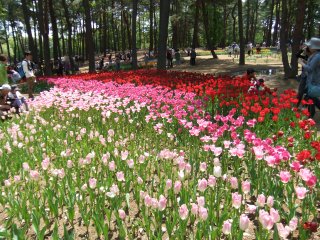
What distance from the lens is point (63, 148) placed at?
5.66 meters

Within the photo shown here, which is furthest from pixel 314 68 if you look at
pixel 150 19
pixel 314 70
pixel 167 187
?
pixel 150 19


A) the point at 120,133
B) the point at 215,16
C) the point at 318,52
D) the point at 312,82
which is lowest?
the point at 120,133

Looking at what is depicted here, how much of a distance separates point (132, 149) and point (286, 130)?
9.75 ft

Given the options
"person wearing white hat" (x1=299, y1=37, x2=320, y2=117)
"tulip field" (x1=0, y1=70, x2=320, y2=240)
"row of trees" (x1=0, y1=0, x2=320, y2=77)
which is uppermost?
"row of trees" (x1=0, y1=0, x2=320, y2=77)

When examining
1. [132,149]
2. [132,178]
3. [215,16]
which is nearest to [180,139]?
[132,149]

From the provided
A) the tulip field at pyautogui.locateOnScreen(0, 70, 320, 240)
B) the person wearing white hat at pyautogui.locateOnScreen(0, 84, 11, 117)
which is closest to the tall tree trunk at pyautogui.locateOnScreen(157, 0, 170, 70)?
the person wearing white hat at pyautogui.locateOnScreen(0, 84, 11, 117)

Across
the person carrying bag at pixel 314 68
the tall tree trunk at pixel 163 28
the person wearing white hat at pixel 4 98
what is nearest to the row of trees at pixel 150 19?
the tall tree trunk at pixel 163 28

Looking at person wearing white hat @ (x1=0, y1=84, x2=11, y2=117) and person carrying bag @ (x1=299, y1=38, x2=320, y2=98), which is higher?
person carrying bag @ (x1=299, y1=38, x2=320, y2=98)

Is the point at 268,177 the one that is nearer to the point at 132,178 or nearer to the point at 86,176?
the point at 132,178

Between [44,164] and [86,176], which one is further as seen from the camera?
[86,176]

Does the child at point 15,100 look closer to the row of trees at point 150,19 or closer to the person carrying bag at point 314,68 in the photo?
the person carrying bag at point 314,68

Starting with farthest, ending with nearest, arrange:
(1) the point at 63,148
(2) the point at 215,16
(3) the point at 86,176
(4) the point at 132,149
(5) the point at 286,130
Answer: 1. (2) the point at 215,16
2. (5) the point at 286,130
3. (1) the point at 63,148
4. (4) the point at 132,149
5. (3) the point at 86,176

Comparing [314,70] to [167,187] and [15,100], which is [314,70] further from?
[15,100]

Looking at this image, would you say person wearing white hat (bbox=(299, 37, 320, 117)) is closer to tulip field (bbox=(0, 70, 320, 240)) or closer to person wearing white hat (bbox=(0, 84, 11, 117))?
tulip field (bbox=(0, 70, 320, 240))
